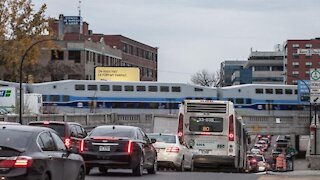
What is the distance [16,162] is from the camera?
12383 millimetres

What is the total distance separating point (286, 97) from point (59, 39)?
3630 cm

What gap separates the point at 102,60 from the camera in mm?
108438

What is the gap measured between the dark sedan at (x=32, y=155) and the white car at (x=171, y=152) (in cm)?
1173

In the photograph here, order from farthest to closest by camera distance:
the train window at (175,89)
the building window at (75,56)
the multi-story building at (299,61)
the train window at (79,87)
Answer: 1. the multi-story building at (299,61)
2. the building window at (75,56)
3. the train window at (175,89)
4. the train window at (79,87)

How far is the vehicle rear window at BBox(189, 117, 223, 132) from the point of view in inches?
1154

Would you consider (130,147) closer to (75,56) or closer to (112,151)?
(112,151)

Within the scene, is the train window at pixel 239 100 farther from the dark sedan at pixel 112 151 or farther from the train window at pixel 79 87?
the dark sedan at pixel 112 151

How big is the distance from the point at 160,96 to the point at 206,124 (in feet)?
158

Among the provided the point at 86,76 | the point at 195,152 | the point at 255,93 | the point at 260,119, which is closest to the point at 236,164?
the point at 195,152

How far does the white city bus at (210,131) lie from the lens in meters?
29.1

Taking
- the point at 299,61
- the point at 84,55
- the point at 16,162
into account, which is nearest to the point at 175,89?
the point at 84,55

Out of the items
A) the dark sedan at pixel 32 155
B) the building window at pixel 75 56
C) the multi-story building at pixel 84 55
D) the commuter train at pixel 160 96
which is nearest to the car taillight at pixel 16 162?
the dark sedan at pixel 32 155

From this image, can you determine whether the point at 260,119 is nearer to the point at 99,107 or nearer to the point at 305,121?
the point at 305,121

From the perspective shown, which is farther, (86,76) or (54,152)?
(86,76)
